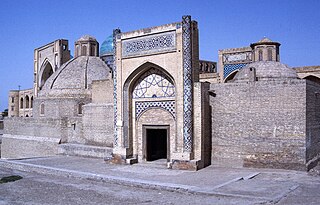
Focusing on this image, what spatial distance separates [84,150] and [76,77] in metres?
9.43

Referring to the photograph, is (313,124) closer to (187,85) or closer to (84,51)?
(187,85)

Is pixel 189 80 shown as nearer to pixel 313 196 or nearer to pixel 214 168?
pixel 214 168

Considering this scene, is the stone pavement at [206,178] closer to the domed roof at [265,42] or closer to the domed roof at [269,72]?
the domed roof at [269,72]

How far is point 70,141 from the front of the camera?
20.4m

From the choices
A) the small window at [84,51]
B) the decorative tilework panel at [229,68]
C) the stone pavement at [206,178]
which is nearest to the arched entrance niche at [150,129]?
the stone pavement at [206,178]

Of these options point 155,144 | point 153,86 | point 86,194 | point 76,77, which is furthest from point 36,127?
point 86,194

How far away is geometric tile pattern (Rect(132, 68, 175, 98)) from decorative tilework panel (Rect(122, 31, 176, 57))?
89cm

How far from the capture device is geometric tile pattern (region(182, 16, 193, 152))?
1318 centimetres

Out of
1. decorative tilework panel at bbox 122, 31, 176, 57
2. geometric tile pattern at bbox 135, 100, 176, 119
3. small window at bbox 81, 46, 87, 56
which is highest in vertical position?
small window at bbox 81, 46, 87, 56

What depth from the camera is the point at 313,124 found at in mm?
13555

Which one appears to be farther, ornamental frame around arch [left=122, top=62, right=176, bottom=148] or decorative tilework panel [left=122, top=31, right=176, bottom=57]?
ornamental frame around arch [left=122, top=62, right=176, bottom=148]

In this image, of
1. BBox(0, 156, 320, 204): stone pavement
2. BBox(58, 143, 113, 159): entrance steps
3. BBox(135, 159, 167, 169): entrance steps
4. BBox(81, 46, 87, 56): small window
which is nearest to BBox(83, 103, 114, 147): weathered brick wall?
BBox(58, 143, 113, 159): entrance steps

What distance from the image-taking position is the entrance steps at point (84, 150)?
16.6 meters

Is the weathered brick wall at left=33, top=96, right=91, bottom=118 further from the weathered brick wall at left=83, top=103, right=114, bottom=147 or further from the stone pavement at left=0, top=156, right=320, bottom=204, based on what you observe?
the stone pavement at left=0, top=156, right=320, bottom=204
